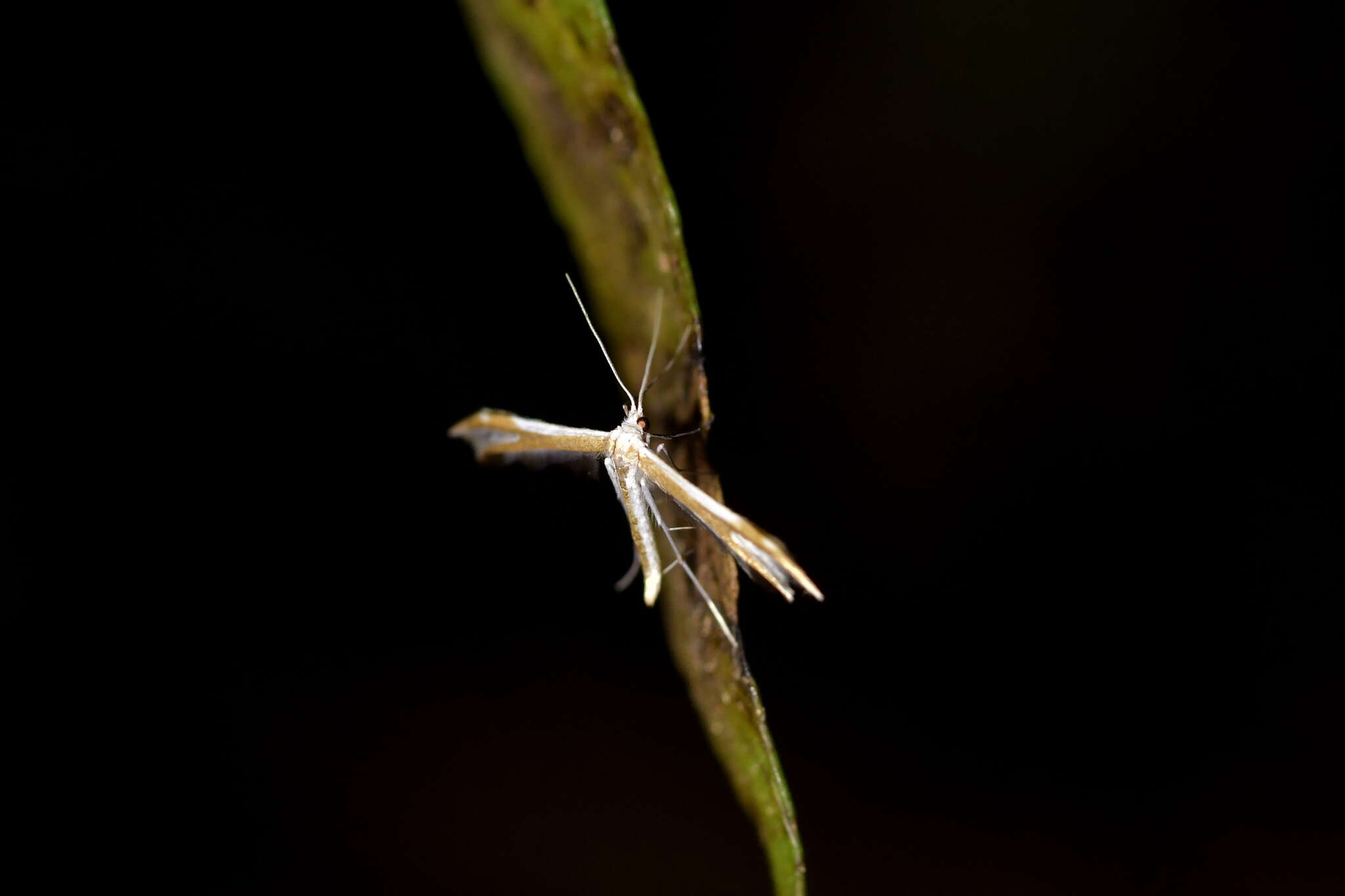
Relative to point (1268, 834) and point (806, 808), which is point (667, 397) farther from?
point (1268, 834)

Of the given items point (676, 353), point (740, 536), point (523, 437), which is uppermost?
point (523, 437)

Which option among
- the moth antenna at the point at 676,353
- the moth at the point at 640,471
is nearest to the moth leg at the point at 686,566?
the moth at the point at 640,471

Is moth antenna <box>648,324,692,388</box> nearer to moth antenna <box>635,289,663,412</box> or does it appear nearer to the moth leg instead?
moth antenna <box>635,289,663,412</box>

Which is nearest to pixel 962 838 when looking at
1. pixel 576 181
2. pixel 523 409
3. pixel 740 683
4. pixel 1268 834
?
pixel 1268 834

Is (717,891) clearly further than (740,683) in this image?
Yes

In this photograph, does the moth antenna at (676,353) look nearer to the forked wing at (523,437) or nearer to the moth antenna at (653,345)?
the moth antenna at (653,345)

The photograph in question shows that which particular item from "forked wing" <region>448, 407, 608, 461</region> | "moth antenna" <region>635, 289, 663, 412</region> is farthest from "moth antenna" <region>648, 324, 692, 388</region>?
"forked wing" <region>448, 407, 608, 461</region>

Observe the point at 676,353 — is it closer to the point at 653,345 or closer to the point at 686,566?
the point at 653,345

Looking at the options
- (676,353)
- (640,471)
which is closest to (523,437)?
(640,471)
